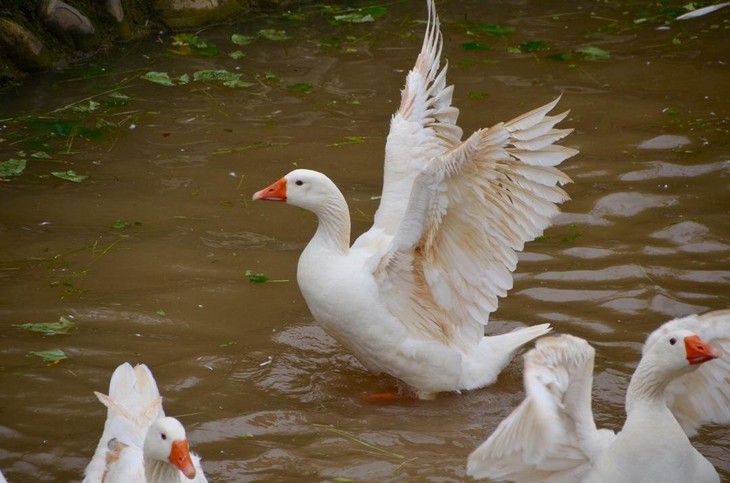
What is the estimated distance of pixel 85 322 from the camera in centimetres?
613

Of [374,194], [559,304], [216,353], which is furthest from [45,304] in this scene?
[559,304]

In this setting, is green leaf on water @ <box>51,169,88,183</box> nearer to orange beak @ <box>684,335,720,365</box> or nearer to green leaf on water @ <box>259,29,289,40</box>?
green leaf on water @ <box>259,29,289,40</box>

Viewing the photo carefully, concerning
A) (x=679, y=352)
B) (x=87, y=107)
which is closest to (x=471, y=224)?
(x=679, y=352)

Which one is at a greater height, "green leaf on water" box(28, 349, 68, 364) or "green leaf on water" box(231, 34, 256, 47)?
"green leaf on water" box(231, 34, 256, 47)

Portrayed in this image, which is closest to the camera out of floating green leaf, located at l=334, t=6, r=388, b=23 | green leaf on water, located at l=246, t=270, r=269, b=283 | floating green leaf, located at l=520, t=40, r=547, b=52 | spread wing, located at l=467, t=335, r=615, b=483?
spread wing, located at l=467, t=335, r=615, b=483

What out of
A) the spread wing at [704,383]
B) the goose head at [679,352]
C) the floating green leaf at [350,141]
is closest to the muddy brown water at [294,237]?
the floating green leaf at [350,141]

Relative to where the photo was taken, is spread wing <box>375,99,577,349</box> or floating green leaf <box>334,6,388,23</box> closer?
spread wing <box>375,99,577,349</box>

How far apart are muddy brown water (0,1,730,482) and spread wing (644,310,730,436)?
0.45 meters

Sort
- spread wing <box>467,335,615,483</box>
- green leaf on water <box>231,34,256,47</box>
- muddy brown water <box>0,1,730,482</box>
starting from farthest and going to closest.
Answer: green leaf on water <box>231,34,256,47</box> → muddy brown water <box>0,1,730,482</box> → spread wing <box>467,335,615,483</box>

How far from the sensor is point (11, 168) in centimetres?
785

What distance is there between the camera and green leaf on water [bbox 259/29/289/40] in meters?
10.6

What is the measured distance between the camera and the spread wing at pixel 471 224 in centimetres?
537

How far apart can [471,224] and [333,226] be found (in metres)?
0.79

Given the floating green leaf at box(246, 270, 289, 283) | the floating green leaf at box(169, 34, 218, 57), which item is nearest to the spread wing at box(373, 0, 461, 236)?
the floating green leaf at box(246, 270, 289, 283)
